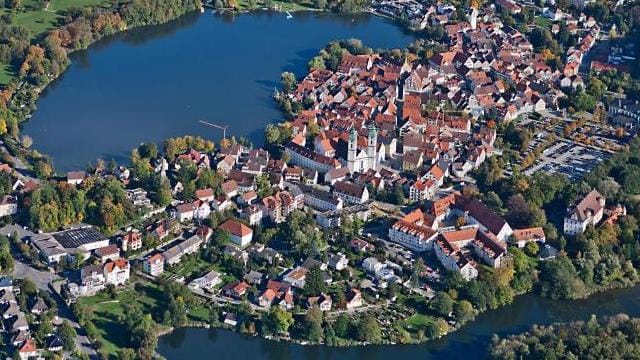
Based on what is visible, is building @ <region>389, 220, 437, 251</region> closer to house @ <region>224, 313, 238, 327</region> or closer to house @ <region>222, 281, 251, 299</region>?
house @ <region>222, 281, 251, 299</region>

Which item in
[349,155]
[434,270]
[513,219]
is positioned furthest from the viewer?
[349,155]

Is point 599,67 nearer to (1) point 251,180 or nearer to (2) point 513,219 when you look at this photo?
(2) point 513,219

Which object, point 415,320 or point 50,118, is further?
Answer: point 50,118

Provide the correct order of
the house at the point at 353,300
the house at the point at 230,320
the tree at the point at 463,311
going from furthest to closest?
the house at the point at 353,300 → the tree at the point at 463,311 → the house at the point at 230,320

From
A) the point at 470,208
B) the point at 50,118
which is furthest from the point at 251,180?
the point at 50,118

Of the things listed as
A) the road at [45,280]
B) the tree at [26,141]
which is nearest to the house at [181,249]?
the road at [45,280]

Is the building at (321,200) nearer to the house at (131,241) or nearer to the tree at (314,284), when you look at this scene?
the tree at (314,284)
